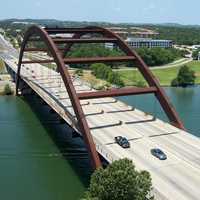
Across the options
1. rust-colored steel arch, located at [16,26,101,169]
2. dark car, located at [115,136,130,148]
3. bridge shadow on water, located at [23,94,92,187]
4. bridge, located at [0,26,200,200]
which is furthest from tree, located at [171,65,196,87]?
dark car, located at [115,136,130,148]

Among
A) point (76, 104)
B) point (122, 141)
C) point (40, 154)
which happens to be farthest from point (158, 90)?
point (40, 154)

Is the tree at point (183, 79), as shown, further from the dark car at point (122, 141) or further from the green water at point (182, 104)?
the dark car at point (122, 141)

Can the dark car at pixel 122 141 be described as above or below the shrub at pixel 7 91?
above

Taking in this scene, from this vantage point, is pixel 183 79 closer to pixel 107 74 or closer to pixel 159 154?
pixel 107 74

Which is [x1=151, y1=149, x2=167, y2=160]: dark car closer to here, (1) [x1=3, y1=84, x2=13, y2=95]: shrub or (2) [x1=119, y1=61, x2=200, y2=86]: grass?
(1) [x1=3, y1=84, x2=13, y2=95]: shrub

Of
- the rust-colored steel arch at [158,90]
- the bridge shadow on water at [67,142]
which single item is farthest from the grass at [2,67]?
the rust-colored steel arch at [158,90]

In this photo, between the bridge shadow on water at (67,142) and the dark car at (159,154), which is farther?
the bridge shadow on water at (67,142)

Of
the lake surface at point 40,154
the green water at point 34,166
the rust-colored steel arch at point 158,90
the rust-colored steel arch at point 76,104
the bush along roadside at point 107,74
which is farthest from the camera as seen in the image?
the bush along roadside at point 107,74

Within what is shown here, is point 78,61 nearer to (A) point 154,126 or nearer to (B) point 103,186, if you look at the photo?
(A) point 154,126
